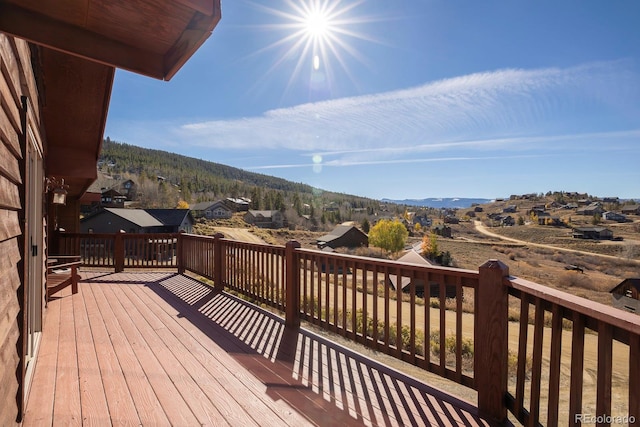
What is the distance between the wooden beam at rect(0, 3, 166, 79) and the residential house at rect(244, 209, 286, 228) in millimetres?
63122

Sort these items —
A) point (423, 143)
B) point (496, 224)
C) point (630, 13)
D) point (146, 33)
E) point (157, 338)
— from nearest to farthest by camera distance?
point (146, 33) → point (157, 338) → point (630, 13) → point (423, 143) → point (496, 224)

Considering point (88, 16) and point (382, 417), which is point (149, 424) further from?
point (88, 16)

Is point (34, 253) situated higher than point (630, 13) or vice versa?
point (630, 13)

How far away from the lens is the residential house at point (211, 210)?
59.0 metres

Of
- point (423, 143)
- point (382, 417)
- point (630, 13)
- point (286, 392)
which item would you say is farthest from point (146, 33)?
point (423, 143)

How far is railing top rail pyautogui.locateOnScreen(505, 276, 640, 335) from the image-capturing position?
1.18m

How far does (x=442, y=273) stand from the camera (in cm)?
244

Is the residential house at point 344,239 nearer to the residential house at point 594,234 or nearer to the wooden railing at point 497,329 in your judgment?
the wooden railing at point 497,329

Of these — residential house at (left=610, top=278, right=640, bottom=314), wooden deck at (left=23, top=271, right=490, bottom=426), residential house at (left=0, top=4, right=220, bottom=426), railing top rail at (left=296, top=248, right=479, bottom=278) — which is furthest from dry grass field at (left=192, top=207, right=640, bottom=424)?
residential house at (left=0, top=4, right=220, bottom=426)

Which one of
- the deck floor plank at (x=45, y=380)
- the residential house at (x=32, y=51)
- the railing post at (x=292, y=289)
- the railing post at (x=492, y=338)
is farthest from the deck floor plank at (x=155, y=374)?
the railing post at (x=492, y=338)

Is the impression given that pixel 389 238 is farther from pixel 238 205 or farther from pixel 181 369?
pixel 238 205

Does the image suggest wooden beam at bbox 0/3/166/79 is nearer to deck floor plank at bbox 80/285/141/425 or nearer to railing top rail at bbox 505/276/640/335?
deck floor plank at bbox 80/285/141/425

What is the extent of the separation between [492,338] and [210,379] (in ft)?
7.30

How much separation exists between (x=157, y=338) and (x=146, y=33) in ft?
10.1
